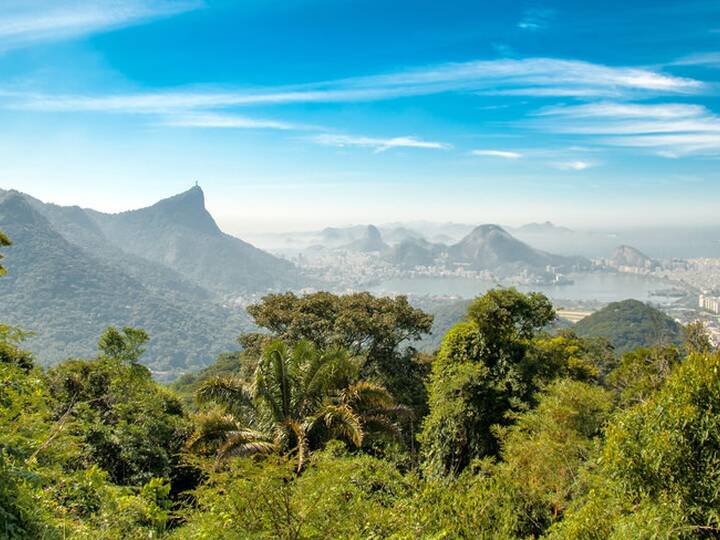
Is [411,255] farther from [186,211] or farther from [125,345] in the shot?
[125,345]

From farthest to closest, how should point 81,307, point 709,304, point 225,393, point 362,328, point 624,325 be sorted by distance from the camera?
1. point 709,304
2. point 81,307
3. point 624,325
4. point 362,328
5. point 225,393

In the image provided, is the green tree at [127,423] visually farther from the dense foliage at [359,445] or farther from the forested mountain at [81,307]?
the forested mountain at [81,307]

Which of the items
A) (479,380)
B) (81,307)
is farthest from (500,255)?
(479,380)

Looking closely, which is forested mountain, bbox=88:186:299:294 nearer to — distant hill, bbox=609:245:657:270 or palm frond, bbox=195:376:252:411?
distant hill, bbox=609:245:657:270

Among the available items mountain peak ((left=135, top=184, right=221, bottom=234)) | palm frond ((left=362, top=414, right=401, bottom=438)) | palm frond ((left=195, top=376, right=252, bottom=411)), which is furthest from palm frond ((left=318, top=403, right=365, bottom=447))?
mountain peak ((left=135, top=184, right=221, bottom=234))

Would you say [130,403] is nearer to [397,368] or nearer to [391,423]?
[391,423]

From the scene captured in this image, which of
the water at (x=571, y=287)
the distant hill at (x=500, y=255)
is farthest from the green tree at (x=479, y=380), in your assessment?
the distant hill at (x=500, y=255)
